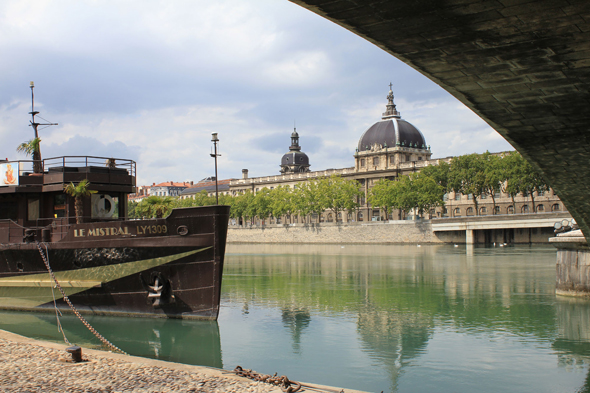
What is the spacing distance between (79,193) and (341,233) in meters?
76.8

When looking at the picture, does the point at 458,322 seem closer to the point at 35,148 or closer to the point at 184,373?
the point at 184,373

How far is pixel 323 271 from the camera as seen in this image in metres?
37.9

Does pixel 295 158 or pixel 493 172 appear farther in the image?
pixel 295 158

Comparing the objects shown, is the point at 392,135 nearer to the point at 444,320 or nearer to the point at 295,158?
the point at 295,158

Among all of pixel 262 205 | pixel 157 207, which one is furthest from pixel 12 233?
pixel 262 205

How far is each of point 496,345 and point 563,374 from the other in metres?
2.78

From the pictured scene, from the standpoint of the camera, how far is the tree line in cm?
7869

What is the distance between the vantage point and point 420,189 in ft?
297

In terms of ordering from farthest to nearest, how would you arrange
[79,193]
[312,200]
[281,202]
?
[281,202] < [312,200] < [79,193]

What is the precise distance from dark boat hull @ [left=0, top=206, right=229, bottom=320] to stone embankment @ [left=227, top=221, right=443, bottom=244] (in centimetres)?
6736

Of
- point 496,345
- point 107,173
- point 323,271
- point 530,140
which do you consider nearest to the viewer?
point 530,140

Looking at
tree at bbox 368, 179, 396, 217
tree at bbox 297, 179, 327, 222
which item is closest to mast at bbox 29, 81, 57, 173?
tree at bbox 368, 179, 396, 217

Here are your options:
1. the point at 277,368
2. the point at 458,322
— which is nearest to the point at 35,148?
the point at 277,368

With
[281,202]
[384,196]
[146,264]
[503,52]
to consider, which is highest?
[384,196]
